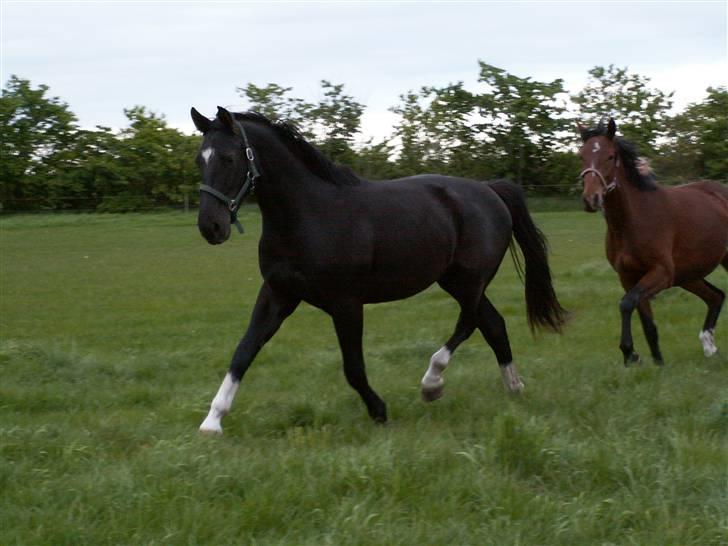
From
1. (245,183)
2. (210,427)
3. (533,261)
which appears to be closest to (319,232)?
(245,183)

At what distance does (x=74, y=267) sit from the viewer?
2166 centimetres

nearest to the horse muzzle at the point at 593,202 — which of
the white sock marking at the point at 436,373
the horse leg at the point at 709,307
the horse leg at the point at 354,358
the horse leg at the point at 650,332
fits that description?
the horse leg at the point at 650,332

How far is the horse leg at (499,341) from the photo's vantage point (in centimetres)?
724

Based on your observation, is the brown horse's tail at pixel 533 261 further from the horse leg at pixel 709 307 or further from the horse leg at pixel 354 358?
the horse leg at pixel 354 358

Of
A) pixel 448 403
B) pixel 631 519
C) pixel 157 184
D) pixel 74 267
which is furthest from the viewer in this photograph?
pixel 157 184

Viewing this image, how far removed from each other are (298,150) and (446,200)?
1432 mm

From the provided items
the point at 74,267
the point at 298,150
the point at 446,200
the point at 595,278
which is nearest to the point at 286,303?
the point at 298,150

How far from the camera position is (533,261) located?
8203 millimetres

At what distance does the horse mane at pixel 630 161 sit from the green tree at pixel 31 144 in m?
39.0

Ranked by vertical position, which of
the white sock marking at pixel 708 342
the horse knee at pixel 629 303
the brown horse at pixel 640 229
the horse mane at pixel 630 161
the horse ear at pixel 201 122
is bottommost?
the white sock marking at pixel 708 342

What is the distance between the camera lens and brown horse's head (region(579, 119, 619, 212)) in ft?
26.7

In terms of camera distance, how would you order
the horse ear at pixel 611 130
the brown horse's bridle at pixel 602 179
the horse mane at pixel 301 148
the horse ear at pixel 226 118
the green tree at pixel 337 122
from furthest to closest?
the green tree at pixel 337 122 < the horse ear at pixel 611 130 < the brown horse's bridle at pixel 602 179 < the horse mane at pixel 301 148 < the horse ear at pixel 226 118

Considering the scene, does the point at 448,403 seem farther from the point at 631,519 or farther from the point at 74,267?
the point at 74,267

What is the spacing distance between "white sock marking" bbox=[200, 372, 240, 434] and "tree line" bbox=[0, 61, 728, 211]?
3094cm
